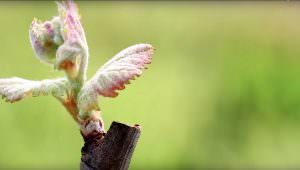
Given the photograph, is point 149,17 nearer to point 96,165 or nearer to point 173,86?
point 173,86

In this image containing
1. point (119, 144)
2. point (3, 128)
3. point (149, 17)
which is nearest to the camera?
point (119, 144)

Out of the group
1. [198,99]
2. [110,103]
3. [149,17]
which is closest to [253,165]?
[198,99]

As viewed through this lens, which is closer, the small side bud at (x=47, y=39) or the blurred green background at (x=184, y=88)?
the small side bud at (x=47, y=39)

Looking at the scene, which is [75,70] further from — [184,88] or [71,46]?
[184,88]

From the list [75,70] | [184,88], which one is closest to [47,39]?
[75,70]

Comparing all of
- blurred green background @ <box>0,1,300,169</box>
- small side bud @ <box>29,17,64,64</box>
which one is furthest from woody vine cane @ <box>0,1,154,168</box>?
blurred green background @ <box>0,1,300,169</box>

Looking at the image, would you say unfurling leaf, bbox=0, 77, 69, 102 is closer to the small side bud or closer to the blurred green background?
the small side bud

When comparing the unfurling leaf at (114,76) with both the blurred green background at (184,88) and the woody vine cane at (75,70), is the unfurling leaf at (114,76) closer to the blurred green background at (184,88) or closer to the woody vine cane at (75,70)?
the woody vine cane at (75,70)

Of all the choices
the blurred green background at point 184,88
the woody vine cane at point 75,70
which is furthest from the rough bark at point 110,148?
the blurred green background at point 184,88
